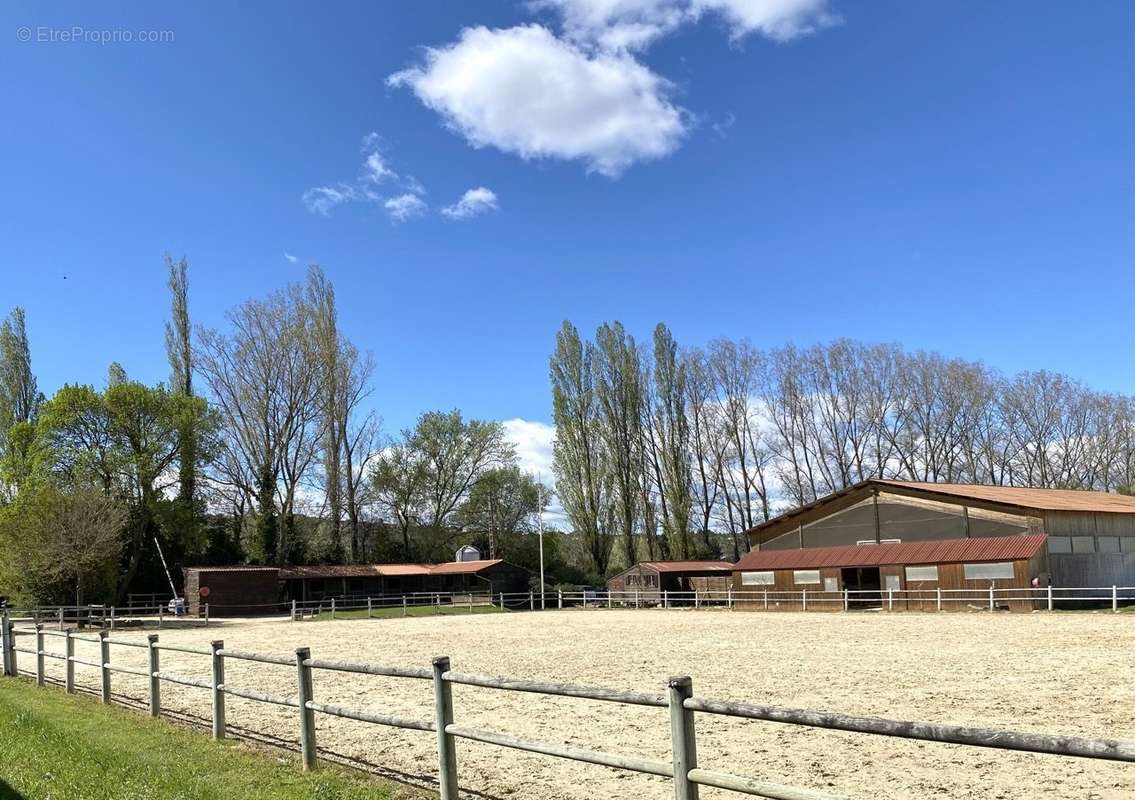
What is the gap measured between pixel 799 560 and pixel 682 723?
129 ft

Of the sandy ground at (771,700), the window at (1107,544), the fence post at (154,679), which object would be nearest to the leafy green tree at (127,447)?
the sandy ground at (771,700)

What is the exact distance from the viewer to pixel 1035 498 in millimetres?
39156

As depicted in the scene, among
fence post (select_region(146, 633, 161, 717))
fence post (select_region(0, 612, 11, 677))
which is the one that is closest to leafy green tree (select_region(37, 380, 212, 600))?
fence post (select_region(0, 612, 11, 677))

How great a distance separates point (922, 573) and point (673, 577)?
1955cm

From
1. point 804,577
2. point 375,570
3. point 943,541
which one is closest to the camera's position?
point 943,541

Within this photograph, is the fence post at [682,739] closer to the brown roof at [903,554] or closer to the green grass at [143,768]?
the green grass at [143,768]

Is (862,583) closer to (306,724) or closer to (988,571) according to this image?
(988,571)

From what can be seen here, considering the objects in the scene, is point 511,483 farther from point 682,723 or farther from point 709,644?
point 682,723

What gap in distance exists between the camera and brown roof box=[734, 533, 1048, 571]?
34250 mm

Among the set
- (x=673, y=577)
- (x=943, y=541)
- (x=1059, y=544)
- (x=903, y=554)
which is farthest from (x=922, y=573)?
(x=673, y=577)

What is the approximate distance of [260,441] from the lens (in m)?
61.5

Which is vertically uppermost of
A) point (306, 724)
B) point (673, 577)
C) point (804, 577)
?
point (306, 724)

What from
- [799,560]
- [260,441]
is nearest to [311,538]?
[260,441]

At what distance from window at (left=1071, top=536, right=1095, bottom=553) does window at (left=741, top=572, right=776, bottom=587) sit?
1325 centimetres
